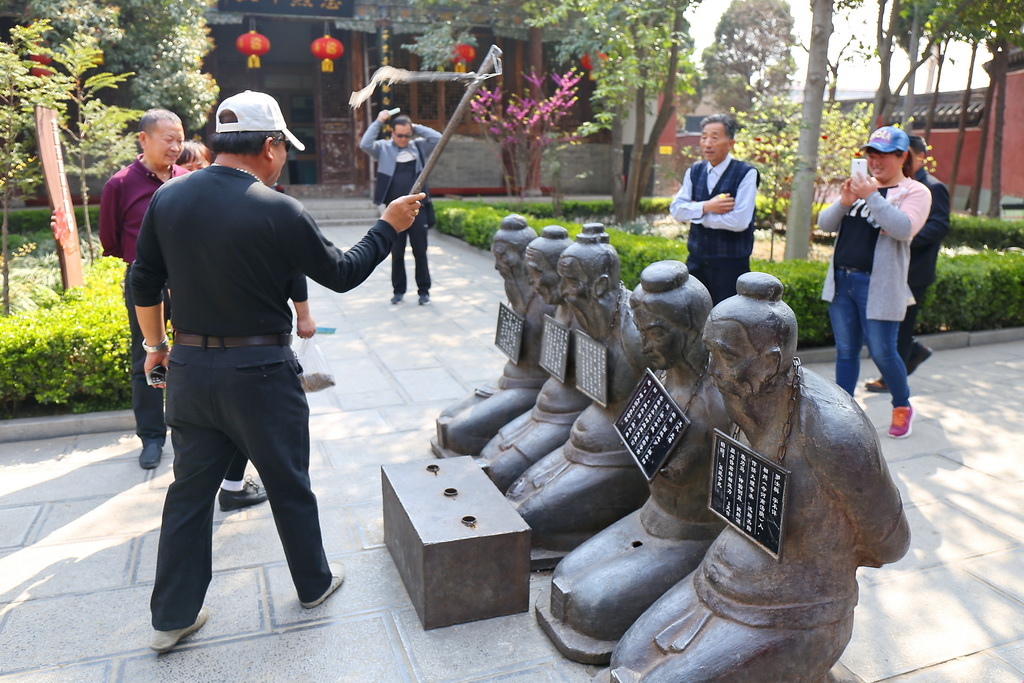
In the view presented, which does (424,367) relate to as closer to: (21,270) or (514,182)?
(21,270)

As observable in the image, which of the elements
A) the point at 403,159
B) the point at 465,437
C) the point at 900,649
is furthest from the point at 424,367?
the point at 900,649

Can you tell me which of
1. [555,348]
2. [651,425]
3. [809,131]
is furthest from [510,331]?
[809,131]

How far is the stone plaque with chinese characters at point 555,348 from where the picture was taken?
12.2 ft

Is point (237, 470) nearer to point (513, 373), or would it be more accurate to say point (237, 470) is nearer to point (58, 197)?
point (513, 373)

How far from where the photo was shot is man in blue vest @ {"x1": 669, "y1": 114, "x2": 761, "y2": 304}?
4871mm

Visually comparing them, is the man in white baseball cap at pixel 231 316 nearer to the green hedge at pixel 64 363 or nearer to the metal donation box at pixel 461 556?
the metal donation box at pixel 461 556

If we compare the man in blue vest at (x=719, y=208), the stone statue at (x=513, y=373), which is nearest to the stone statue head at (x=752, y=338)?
the stone statue at (x=513, y=373)

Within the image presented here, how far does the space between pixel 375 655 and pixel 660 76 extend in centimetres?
1193

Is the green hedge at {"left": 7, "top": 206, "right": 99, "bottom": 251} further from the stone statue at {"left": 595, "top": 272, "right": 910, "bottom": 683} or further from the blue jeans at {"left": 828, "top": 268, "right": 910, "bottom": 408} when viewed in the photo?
the stone statue at {"left": 595, "top": 272, "right": 910, "bottom": 683}

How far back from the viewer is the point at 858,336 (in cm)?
467

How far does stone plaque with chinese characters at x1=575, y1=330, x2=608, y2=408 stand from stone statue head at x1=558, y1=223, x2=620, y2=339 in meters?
0.06

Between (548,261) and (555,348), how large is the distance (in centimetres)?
41

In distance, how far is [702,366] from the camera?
280 cm

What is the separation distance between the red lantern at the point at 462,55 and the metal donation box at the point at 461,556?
13.7 meters
